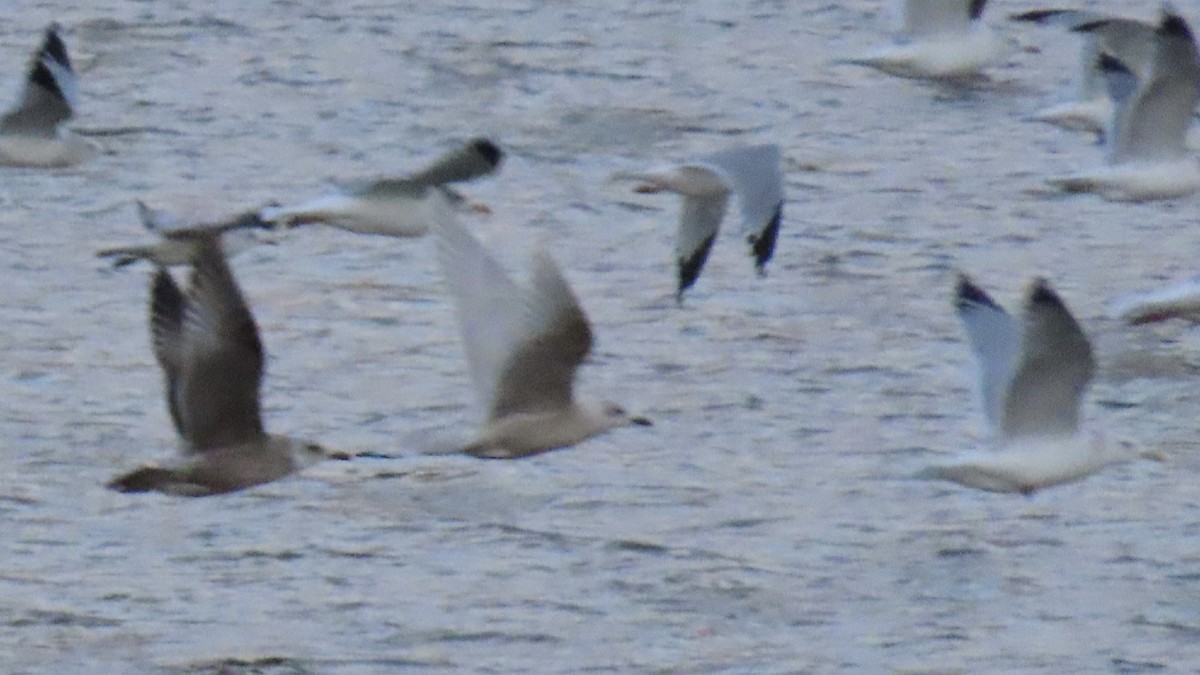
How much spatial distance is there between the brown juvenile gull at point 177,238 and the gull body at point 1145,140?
7.62 ft

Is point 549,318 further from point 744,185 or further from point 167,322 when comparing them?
point 744,185

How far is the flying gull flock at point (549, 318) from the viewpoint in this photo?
6555 mm

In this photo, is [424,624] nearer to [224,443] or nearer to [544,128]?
[224,443]

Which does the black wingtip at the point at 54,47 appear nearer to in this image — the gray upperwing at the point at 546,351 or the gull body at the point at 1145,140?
the gull body at the point at 1145,140

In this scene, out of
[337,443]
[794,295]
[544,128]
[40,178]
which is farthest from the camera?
[544,128]

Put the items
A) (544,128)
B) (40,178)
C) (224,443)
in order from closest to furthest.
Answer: (224,443) < (40,178) < (544,128)

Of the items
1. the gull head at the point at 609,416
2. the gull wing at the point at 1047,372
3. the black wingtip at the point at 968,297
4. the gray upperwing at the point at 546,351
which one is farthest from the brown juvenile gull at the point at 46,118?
the gull wing at the point at 1047,372

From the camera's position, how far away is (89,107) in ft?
39.0

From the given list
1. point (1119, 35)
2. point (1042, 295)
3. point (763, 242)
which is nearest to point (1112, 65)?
point (1119, 35)

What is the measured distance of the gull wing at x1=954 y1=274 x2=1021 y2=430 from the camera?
7.16 metres

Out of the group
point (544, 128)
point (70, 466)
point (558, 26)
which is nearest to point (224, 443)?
point (70, 466)

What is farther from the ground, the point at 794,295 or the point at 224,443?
the point at 224,443

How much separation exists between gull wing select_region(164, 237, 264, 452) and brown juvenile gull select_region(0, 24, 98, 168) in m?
3.13

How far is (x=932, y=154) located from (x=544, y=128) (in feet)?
4.55
